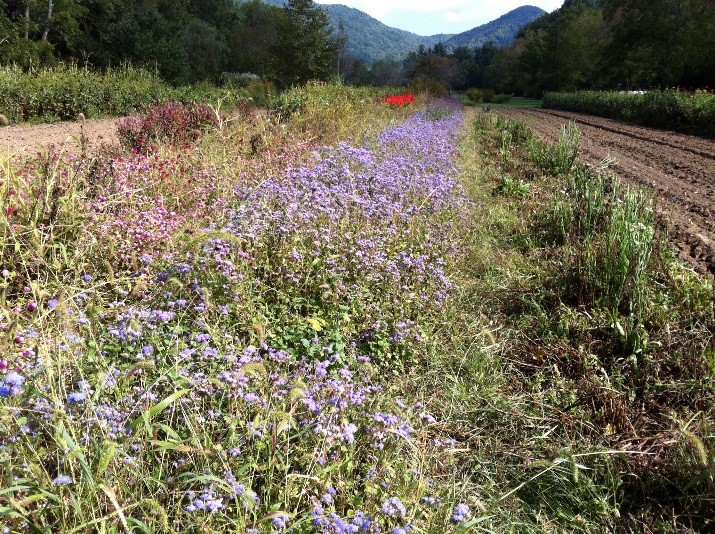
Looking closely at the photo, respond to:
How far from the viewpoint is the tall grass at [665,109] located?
19.0 meters

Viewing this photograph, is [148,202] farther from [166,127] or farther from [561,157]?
[561,157]

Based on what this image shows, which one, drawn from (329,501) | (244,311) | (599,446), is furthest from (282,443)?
(599,446)

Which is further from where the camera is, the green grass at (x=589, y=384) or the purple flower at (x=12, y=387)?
the green grass at (x=589, y=384)

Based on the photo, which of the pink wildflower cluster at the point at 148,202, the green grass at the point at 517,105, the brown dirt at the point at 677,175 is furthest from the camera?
the green grass at the point at 517,105

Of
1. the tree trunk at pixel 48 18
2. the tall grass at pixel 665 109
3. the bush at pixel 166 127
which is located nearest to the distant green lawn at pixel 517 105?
the tall grass at pixel 665 109

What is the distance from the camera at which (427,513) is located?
1.97 metres

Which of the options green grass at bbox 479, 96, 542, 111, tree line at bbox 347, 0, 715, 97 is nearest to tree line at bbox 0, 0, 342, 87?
tree line at bbox 347, 0, 715, 97

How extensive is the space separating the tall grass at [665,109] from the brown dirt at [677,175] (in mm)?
2351

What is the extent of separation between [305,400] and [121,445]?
2.19 ft

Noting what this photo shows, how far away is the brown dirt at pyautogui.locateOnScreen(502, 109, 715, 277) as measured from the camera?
17.7ft

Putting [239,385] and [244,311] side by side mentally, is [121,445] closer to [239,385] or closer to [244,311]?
[239,385]

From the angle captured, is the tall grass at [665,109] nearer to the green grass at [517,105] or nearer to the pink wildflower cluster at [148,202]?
the green grass at [517,105]

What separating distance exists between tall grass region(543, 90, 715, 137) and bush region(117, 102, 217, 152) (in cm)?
1821

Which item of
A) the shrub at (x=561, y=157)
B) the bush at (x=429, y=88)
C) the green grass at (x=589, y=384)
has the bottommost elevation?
the green grass at (x=589, y=384)
